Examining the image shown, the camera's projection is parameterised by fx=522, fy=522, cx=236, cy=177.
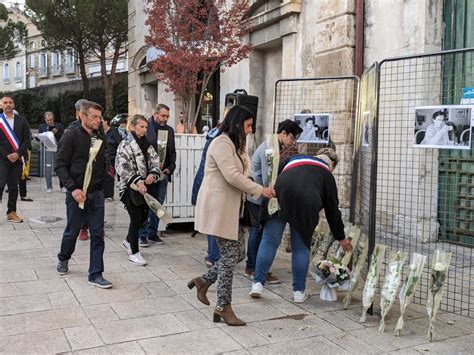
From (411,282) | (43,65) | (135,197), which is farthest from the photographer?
(43,65)

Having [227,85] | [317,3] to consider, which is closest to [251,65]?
[227,85]

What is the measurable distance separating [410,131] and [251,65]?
16.1 ft

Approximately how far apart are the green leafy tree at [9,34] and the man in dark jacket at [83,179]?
3400 cm

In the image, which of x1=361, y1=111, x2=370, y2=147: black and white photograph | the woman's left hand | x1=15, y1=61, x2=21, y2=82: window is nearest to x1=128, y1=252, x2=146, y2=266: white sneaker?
the woman's left hand

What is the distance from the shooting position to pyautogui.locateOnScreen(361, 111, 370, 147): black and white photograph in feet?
15.3

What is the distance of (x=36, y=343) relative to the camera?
3.68 meters

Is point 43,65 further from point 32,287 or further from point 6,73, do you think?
point 32,287

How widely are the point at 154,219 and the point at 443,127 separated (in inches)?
164

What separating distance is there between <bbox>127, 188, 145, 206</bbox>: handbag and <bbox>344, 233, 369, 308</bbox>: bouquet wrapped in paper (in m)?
2.48

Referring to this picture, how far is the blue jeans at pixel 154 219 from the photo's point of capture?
7.02m

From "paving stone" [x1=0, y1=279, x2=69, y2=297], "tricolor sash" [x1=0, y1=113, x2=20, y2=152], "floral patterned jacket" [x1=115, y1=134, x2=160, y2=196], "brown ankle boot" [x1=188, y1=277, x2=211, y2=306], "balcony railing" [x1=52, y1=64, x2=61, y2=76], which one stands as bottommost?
"paving stone" [x1=0, y1=279, x2=69, y2=297]

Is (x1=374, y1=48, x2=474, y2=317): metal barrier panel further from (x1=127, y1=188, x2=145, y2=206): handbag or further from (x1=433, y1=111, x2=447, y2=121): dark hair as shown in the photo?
(x1=127, y1=188, x2=145, y2=206): handbag

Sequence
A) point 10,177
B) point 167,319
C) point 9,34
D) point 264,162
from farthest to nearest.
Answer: point 9,34, point 10,177, point 264,162, point 167,319

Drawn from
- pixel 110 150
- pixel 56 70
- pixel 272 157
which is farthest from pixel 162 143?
pixel 56 70
